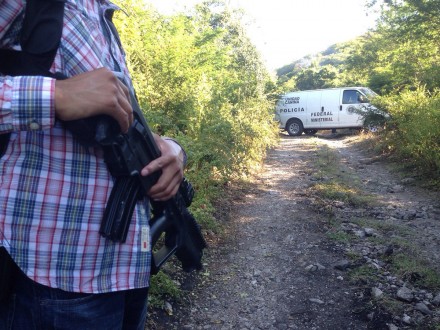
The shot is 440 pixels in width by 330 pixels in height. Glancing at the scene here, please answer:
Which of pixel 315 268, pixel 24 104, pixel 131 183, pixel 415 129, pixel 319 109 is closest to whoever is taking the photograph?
pixel 24 104

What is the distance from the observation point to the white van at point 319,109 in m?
16.3

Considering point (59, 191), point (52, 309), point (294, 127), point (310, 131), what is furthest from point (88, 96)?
point (310, 131)

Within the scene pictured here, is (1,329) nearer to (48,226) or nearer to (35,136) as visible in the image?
(48,226)

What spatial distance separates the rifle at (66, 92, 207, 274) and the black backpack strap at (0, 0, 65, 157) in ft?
0.50

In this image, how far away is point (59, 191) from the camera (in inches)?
37.5

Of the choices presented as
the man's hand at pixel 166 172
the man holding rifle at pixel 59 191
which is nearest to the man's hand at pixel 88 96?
the man holding rifle at pixel 59 191

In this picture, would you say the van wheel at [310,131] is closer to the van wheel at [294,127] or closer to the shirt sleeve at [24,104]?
the van wheel at [294,127]

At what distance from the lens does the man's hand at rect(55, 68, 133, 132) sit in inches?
35.4

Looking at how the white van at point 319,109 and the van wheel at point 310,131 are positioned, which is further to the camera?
the van wheel at point 310,131

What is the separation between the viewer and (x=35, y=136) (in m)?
0.94

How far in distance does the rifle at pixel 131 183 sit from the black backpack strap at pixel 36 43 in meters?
0.15

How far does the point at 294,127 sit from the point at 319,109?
1.38m

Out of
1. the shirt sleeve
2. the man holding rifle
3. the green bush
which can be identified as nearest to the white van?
the green bush

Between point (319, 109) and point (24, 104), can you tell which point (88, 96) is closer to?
point (24, 104)
